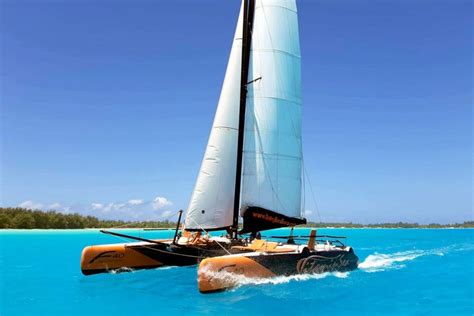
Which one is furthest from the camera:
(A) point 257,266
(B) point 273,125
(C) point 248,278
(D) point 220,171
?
(B) point 273,125

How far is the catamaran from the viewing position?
18531 mm

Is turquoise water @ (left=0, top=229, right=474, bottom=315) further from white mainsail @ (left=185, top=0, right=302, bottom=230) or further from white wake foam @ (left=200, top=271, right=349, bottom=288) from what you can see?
white mainsail @ (left=185, top=0, right=302, bottom=230)

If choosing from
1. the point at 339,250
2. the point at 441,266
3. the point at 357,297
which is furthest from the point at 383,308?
the point at 441,266

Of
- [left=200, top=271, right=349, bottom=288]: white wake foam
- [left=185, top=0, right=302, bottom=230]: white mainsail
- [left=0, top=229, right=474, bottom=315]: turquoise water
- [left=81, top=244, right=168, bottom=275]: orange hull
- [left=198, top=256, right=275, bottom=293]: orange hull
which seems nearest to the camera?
[left=0, top=229, right=474, bottom=315]: turquoise water

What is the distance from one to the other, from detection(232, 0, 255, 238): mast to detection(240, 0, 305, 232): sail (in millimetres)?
207

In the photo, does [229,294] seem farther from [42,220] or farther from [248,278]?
[42,220]

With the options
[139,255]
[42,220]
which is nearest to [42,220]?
[42,220]

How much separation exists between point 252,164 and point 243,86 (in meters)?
3.65

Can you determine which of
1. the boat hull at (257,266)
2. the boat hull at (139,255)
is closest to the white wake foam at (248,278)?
the boat hull at (257,266)

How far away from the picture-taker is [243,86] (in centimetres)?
1962

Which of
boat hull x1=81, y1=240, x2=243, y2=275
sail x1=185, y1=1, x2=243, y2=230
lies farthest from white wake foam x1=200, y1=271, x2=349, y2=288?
sail x1=185, y1=1, x2=243, y2=230

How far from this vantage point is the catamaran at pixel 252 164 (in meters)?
18.5

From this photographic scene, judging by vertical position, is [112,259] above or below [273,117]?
below

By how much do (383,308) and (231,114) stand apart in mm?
10227
